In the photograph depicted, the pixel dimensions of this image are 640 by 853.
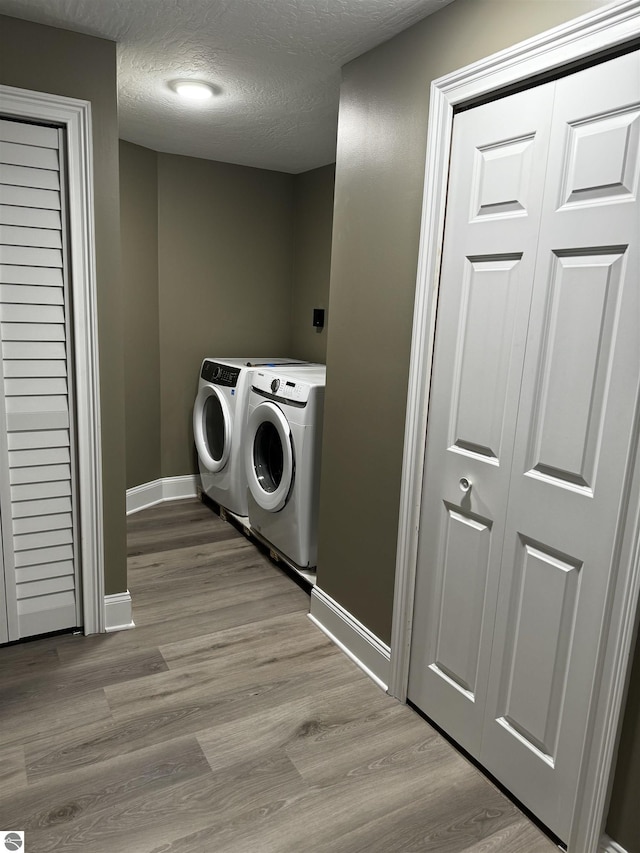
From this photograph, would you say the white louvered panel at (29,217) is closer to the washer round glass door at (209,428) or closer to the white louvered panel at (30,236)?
the white louvered panel at (30,236)

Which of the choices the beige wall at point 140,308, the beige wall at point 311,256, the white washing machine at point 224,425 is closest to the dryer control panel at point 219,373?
the white washing machine at point 224,425

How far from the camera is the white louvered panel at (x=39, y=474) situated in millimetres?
2303

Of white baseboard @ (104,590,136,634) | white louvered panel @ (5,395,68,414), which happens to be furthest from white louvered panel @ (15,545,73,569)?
white louvered panel @ (5,395,68,414)

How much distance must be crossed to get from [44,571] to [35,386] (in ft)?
2.47

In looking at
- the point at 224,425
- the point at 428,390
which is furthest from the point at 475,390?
the point at 224,425

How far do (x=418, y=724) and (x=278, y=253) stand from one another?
3213 mm

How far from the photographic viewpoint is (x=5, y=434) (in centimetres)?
225

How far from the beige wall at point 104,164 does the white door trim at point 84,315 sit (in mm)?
37

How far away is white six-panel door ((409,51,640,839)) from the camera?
1416 millimetres

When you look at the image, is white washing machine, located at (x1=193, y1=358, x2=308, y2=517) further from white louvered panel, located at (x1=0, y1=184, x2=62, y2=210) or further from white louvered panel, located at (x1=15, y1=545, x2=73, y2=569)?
white louvered panel, located at (x1=0, y1=184, x2=62, y2=210)

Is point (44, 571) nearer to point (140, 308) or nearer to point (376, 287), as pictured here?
point (376, 287)

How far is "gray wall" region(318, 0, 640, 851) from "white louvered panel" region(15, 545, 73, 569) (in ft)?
3.51

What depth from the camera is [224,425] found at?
12.1 ft

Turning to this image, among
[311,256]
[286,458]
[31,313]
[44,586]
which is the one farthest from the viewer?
[311,256]
